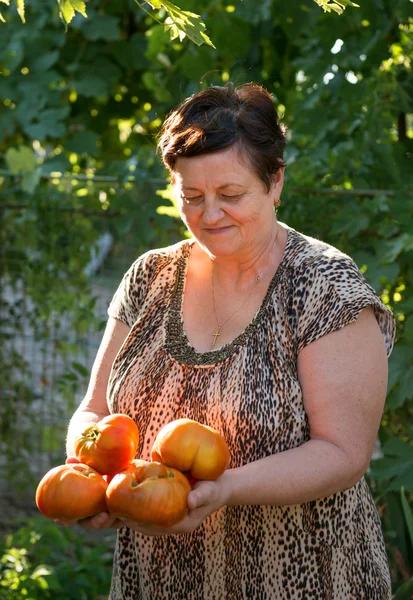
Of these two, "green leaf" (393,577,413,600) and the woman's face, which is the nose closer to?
the woman's face

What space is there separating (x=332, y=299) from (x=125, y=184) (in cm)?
221

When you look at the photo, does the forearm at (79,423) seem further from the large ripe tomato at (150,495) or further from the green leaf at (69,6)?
the green leaf at (69,6)

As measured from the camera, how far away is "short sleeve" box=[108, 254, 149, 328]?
243cm

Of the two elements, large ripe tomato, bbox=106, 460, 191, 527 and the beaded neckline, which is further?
the beaded neckline

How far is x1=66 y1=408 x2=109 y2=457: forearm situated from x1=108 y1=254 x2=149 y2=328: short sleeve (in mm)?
262

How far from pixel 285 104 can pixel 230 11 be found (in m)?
0.60

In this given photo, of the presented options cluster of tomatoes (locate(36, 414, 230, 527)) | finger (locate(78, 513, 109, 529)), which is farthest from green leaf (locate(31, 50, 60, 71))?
finger (locate(78, 513, 109, 529))

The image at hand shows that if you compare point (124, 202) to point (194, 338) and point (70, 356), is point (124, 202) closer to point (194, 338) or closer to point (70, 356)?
point (70, 356)

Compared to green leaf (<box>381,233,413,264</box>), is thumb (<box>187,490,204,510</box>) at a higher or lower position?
lower

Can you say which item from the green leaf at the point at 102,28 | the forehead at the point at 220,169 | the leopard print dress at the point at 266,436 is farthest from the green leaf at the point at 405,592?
the green leaf at the point at 102,28

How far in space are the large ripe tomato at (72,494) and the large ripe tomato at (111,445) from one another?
0.15 ft

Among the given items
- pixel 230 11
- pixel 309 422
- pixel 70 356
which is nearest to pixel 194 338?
pixel 309 422

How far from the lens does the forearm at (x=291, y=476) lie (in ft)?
6.41

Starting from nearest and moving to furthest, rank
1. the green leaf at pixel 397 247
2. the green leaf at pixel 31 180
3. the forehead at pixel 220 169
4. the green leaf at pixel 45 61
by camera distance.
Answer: the forehead at pixel 220 169, the green leaf at pixel 397 247, the green leaf at pixel 31 180, the green leaf at pixel 45 61
